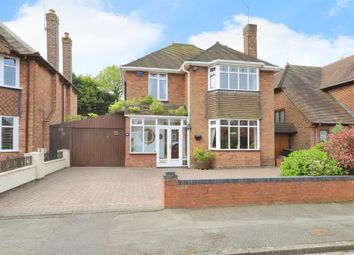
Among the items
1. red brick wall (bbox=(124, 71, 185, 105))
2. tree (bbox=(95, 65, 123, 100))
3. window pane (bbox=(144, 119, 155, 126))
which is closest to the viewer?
window pane (bbox=(144, 119, 155, 126))

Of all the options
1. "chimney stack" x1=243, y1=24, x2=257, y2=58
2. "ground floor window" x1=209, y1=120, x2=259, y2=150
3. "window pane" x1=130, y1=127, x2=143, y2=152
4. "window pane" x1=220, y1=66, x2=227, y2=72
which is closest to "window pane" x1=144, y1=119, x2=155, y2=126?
"window pane" x1=130, y1=127, x2=143, y2=152

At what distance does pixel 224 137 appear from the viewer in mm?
15047

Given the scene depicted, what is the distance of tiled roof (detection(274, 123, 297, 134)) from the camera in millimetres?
18328

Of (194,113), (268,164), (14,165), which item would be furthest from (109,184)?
(268,164)

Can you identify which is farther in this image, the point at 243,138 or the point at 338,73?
the point at 338,73

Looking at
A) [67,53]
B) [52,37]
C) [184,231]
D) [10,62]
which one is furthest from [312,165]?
[67,53]

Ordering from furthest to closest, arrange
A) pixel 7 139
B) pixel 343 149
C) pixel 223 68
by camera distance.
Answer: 1. pixel 223 68
2. pixel 7 139
3. pixel 343 149

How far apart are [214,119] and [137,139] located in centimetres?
444

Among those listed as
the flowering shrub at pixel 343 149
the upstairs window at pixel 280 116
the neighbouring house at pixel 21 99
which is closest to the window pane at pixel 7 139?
the neighbouring house at pixel 21 99

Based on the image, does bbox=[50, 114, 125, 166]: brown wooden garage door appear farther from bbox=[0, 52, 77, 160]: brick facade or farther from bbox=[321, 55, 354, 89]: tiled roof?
bbox=[321, 55, 354, 89]: tiled roof

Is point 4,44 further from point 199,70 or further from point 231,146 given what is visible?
point 231,146

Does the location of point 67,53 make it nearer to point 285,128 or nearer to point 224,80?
point 224,80

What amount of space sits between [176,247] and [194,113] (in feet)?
36.7

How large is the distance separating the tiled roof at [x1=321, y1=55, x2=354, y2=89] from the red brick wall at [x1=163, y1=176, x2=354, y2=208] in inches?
545
